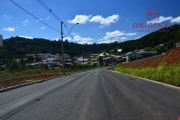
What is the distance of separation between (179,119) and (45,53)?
157870 mm

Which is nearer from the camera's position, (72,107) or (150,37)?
(72,107)

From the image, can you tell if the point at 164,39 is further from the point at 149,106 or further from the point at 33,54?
the point at 149,106

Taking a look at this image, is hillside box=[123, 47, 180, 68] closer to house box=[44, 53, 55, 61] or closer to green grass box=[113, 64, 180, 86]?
green grass box=[113, 64, 180, 86]

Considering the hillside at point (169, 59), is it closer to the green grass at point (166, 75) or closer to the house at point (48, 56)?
the green grass at point (166, 75)

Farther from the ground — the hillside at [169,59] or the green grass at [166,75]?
the hillside at [169,59]

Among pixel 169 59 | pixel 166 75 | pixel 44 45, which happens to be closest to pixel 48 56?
pixel 44 45

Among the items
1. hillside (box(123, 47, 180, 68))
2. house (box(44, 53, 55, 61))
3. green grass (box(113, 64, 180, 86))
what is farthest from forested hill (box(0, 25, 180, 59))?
green grass (box(113, 64, 180, 86))

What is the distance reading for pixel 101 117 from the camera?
6.62 m

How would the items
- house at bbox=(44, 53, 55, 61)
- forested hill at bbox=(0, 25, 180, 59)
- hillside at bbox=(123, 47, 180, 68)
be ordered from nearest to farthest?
hillside at bbox=(123, 47, 180, 68), forested hill at bbox=(0, 25, 180, 59), house at bbox=(44, 53, 55, 61)

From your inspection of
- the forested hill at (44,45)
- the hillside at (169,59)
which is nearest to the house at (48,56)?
the forested hill at (44,45)

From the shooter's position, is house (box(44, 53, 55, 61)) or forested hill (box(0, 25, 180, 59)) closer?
forested hill (box(0, 25, 180, 59))

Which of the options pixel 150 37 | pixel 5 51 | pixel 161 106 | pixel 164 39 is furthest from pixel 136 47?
pixel 161 106

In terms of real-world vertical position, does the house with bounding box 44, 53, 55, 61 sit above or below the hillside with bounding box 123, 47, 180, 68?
above

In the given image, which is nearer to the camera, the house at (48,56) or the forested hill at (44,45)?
the forested hill at (44,45)
